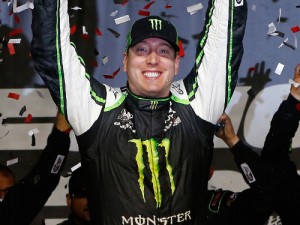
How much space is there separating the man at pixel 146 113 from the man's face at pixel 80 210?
0.57 m

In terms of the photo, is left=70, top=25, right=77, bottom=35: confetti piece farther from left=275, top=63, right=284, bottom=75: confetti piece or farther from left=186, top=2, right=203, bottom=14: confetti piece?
left=275, top=63, right=284, bottom=75: confetti piece

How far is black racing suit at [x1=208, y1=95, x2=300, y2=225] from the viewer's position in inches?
81.5

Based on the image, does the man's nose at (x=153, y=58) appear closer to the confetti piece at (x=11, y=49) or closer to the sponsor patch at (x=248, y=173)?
the sponsor patch at (x=248, y=173)

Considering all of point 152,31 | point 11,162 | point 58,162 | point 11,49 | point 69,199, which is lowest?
point 69,199

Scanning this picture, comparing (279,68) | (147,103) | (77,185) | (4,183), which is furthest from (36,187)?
(279,68)

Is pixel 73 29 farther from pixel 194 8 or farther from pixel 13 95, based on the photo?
pixel 194 8

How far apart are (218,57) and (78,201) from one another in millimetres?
940

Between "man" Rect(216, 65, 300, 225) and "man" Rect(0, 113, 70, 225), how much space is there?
634 mm

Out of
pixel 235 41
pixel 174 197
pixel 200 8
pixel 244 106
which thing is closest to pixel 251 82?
pixel 244 106

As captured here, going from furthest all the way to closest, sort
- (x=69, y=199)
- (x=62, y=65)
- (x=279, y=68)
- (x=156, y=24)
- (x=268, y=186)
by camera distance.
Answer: (x=279, y=68) < (x=69, y=199) < (x=268, y=186) < (x=156, y=24) < (x=62, y=65)

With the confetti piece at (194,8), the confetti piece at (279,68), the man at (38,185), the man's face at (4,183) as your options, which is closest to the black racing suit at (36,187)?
the man at (38,185)

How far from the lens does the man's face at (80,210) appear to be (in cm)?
218

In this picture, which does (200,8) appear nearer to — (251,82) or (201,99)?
(251,82)

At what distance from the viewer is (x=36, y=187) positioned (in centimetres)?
207
